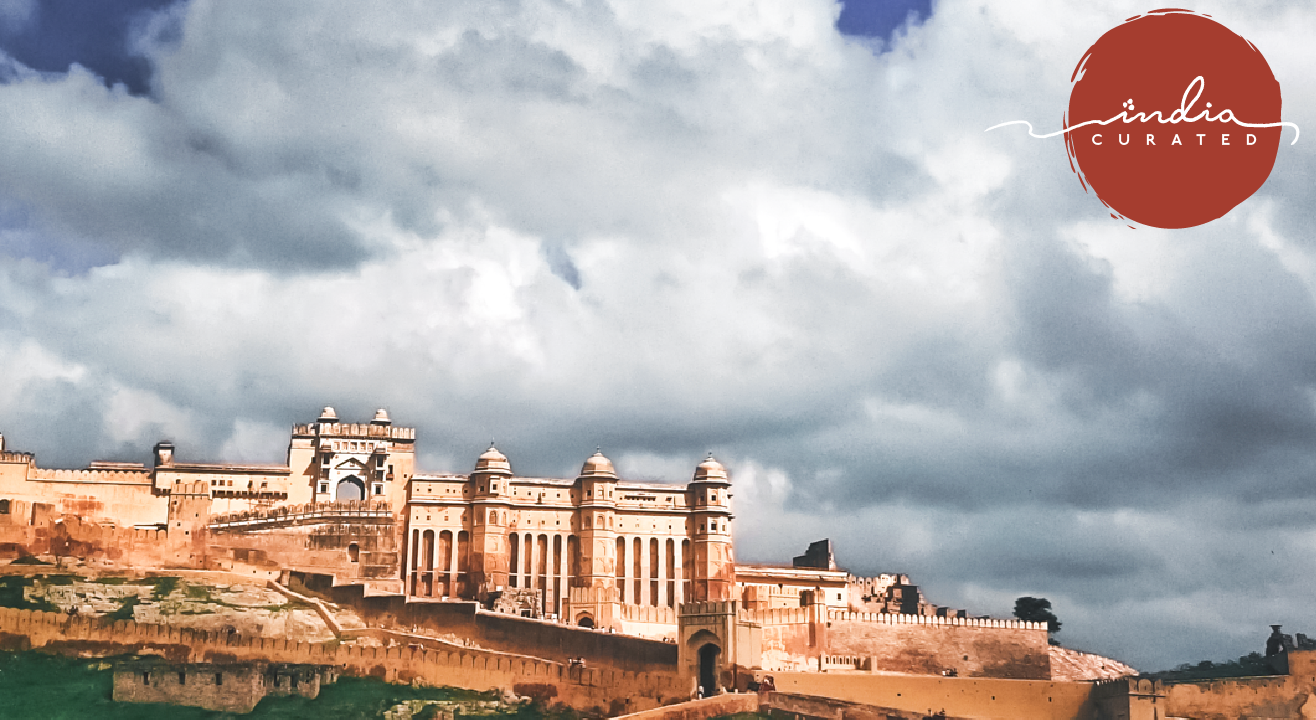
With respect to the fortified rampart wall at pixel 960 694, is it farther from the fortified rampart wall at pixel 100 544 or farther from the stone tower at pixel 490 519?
the fortified rampart wall at pixel 100 544

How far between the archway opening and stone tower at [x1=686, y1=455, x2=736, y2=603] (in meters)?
17.2

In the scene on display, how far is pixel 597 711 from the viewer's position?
201ft

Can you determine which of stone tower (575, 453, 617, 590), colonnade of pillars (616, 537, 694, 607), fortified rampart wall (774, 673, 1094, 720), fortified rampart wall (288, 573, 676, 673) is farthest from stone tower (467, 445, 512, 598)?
fortified rampart wall (774, 673, 1094, 720)

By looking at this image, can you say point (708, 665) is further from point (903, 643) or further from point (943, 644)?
point (943, 644)

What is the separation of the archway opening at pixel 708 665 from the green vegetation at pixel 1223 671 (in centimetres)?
2265

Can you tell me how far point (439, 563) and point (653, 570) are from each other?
1160 centimetres

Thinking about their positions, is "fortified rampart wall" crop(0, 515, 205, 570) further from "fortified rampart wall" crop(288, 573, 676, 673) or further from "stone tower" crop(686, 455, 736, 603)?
"stone tower" crop(686, 455, 736, 603)

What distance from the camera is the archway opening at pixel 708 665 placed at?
6406 cm

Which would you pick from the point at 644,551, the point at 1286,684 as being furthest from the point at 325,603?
the point at 1286,684

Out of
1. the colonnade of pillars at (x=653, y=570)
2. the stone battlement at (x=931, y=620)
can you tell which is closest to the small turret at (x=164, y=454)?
the colonnade of pillars at (x=653, y=570)

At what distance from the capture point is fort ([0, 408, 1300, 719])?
6275cm

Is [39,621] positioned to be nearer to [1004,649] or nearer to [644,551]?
[644,551]

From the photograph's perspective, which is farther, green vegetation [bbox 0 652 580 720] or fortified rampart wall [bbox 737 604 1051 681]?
fortified rampart wall [bbox 737 604 1051 681]

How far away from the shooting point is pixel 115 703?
56344 millimetres
